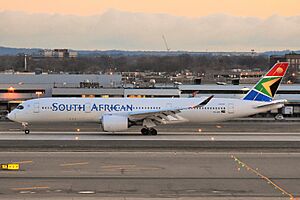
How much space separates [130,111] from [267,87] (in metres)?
12.4

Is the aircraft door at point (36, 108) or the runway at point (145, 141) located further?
the aircraft door at point (36, 108)

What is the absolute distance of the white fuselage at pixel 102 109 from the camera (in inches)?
1842

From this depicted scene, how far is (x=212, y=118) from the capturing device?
161ft

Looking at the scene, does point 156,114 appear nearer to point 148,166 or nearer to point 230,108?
point 230,108

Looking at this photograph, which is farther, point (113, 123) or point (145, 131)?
point (145, 131)

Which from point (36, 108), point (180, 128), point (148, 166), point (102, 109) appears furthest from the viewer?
point (180, 128)

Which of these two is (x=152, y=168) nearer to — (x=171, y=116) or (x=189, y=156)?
(x=189, y=156)

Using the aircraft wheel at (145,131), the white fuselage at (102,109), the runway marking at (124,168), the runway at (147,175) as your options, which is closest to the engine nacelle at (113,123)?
the white fuselage at (102,109)

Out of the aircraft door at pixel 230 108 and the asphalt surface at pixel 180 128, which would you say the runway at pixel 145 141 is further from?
the asphalt surface at pixel 180 128

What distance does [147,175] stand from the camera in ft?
85.9

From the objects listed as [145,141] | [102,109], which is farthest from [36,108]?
[145,141]

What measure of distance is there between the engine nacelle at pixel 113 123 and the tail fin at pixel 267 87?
1134cm

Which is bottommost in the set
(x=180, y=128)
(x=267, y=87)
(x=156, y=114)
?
(x=180, y=128)

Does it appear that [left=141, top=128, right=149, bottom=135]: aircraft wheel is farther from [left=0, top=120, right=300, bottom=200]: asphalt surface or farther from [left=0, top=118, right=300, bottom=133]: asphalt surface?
[left=0, top=118, right=300, bottom=133]: asphalt surface
